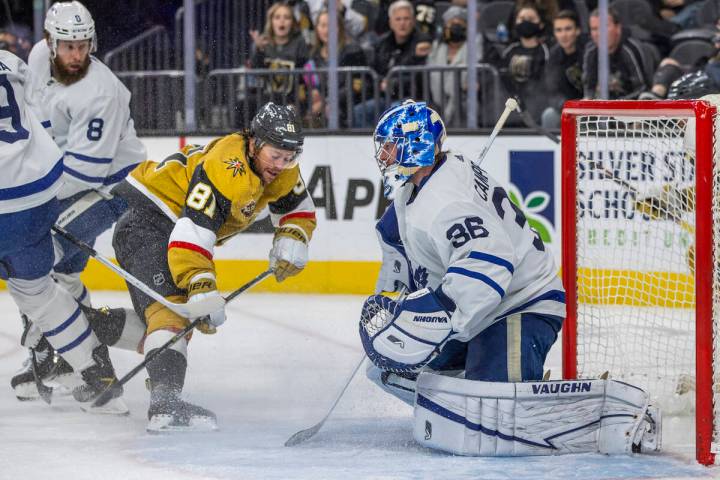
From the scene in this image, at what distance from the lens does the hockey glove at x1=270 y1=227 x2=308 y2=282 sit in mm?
3982

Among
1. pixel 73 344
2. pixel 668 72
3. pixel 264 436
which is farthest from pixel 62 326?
pixel 668 72

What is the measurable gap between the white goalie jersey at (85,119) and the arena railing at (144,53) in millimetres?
2388

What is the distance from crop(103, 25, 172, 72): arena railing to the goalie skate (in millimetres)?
3438

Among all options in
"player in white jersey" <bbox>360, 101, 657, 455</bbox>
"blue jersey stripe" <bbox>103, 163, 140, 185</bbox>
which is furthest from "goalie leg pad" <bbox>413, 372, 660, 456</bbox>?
"blue jersey stripe" <bbox>103, 163, 140, 185</bbox>

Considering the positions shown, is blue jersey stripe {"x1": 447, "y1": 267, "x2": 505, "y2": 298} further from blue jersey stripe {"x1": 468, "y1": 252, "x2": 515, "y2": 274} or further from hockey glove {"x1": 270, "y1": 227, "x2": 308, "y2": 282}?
hockey glove {"x1": 270, "y1": 227, "x2": 308, "y2": 282}

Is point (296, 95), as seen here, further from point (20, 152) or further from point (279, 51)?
point (20, 152)

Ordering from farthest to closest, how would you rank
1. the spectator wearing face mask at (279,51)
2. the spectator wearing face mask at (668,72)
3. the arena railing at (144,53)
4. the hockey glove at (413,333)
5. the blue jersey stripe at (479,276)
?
the arena railing at (144,53)
the spectator wearing face mask at (279,51)
the spectator wearing face mask at (668,72)
the hockey glove at (413,333)
the blue jersey stripe at (479,276)

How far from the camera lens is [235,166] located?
3693mm

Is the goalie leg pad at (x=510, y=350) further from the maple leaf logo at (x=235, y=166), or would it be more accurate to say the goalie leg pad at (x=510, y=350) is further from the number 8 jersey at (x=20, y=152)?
the number 8 jersey at (x=20, y=152)

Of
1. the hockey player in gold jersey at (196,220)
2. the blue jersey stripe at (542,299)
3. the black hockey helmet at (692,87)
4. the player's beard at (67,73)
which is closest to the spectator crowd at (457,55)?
the black hockey helmet at (692,87)

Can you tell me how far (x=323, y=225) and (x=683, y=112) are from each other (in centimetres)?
327

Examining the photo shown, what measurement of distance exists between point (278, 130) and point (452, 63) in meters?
2.96

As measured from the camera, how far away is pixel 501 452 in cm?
330

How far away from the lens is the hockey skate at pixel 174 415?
12.0 feet
